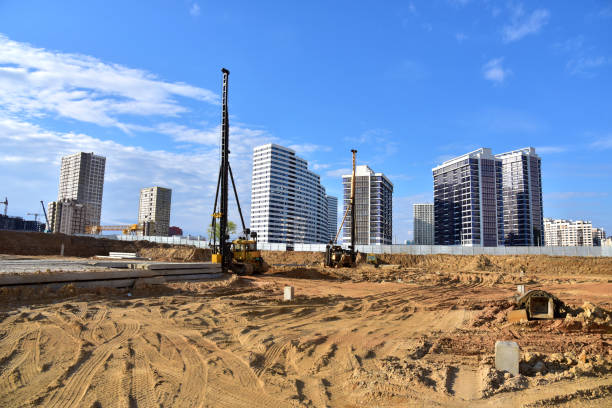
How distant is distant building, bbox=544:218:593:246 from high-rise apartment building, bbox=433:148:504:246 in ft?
383

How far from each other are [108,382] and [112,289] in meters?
8.72

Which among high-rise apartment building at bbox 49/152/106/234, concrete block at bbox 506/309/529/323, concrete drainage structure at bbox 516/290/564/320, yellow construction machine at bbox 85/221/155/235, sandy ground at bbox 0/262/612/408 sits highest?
high-rise apartment building at bbox 49/152/106/234

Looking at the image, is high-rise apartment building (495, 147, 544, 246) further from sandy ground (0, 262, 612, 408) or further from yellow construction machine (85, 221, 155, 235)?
sandy ground (0, 262, 612, 408)

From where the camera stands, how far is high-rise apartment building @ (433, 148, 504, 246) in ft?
303

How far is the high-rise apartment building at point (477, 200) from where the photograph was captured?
9231 cm

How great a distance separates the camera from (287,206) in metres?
137

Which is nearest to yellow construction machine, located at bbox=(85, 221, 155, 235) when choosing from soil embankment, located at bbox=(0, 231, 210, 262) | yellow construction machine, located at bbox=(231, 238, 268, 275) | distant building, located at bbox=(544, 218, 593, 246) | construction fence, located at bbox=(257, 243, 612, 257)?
soil embankment, located at bbox=(0, 231, 210, 262)

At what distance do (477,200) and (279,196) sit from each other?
224 feet

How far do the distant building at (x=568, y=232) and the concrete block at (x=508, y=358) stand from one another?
213 m

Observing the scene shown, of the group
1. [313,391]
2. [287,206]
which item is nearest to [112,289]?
[313,391]

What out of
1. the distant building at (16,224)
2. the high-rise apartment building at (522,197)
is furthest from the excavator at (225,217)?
the distant building at (16,224)

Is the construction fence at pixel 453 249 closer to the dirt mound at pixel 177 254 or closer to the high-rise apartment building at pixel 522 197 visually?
the dirt mound at pixel 177 254

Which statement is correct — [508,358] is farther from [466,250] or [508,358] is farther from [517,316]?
[466,250]

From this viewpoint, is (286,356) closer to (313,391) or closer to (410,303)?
(313,391)
